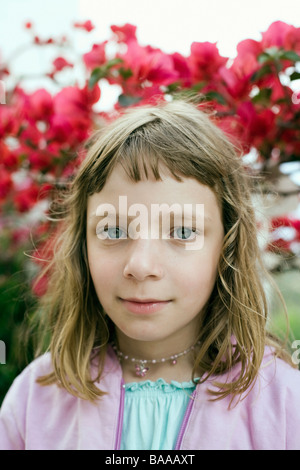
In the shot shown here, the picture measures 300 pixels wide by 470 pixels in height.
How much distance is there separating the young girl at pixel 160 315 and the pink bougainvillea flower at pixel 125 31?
315 millimetres

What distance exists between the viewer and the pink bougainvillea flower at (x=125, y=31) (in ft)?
4.38

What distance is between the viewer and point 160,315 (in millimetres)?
966

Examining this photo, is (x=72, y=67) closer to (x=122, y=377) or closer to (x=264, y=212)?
(x=264, y=212)

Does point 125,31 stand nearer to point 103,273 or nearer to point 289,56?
point 289,56

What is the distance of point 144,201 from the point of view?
3.07 ft

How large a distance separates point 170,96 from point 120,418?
672mm

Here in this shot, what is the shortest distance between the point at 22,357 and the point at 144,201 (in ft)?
2.25

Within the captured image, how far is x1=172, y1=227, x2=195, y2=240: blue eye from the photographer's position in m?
0.95

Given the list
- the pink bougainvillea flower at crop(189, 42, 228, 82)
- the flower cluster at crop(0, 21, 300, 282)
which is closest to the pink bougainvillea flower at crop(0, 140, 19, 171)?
the flower cluster at crop(0, 21, 300, 282)

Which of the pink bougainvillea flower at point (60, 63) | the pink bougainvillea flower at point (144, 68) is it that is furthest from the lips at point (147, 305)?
the pink bougainvillea flower at point (60, 63)

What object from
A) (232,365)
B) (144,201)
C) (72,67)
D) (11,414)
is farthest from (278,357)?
(72,67)

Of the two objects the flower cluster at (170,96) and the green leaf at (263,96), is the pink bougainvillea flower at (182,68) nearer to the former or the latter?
the flower cluster at (170,96)

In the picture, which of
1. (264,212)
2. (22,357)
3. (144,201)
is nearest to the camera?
(144,201)

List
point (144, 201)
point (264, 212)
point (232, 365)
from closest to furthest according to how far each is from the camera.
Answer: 1. point (144, 201)
2. point (232, 365)
3. point (264, 212)
